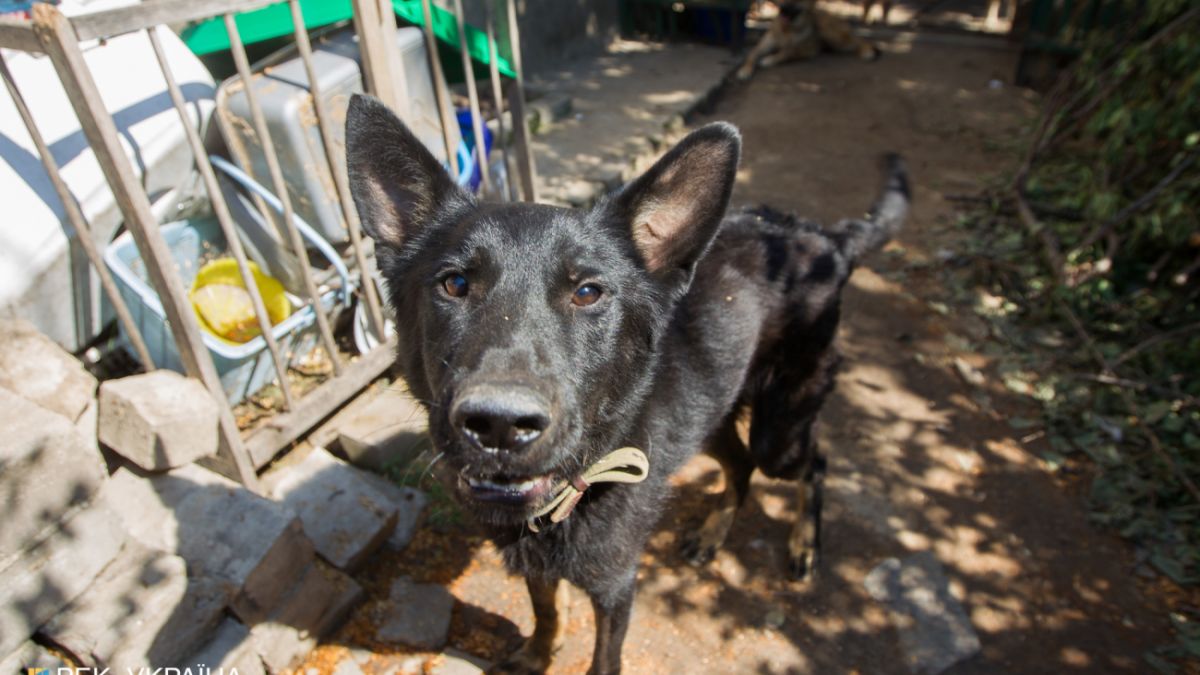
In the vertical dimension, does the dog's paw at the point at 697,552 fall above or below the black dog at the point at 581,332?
below

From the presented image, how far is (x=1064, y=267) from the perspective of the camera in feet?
16.2

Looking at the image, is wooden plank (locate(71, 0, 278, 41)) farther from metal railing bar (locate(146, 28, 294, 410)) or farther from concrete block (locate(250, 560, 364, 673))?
concrete block (locate(250, 560, 364, 673))

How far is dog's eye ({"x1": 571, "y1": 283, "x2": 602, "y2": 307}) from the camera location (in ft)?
6.75

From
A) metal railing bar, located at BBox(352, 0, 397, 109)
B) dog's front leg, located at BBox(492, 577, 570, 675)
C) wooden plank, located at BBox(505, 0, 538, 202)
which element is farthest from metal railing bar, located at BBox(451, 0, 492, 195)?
dog's front leg, located at BBox(492, 577, 570, 675)

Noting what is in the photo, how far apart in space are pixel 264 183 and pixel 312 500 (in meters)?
1.87

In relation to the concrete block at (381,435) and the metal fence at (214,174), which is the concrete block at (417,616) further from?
the metal fence at (214,174)

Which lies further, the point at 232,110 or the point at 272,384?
the point at 272,384

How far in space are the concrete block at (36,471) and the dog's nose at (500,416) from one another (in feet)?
5.05

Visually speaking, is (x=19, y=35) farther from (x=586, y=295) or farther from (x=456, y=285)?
(x=586, y=295)

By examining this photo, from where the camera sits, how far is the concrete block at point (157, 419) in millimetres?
2731

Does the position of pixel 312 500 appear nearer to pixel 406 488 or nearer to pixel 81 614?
pixel 406 488

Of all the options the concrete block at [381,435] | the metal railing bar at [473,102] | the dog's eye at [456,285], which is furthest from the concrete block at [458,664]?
the metal railing bar at [473,102]

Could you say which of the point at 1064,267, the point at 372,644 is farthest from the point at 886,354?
the point at 372,644

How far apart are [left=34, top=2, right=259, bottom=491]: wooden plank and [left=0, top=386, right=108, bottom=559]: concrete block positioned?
65 centimetres
